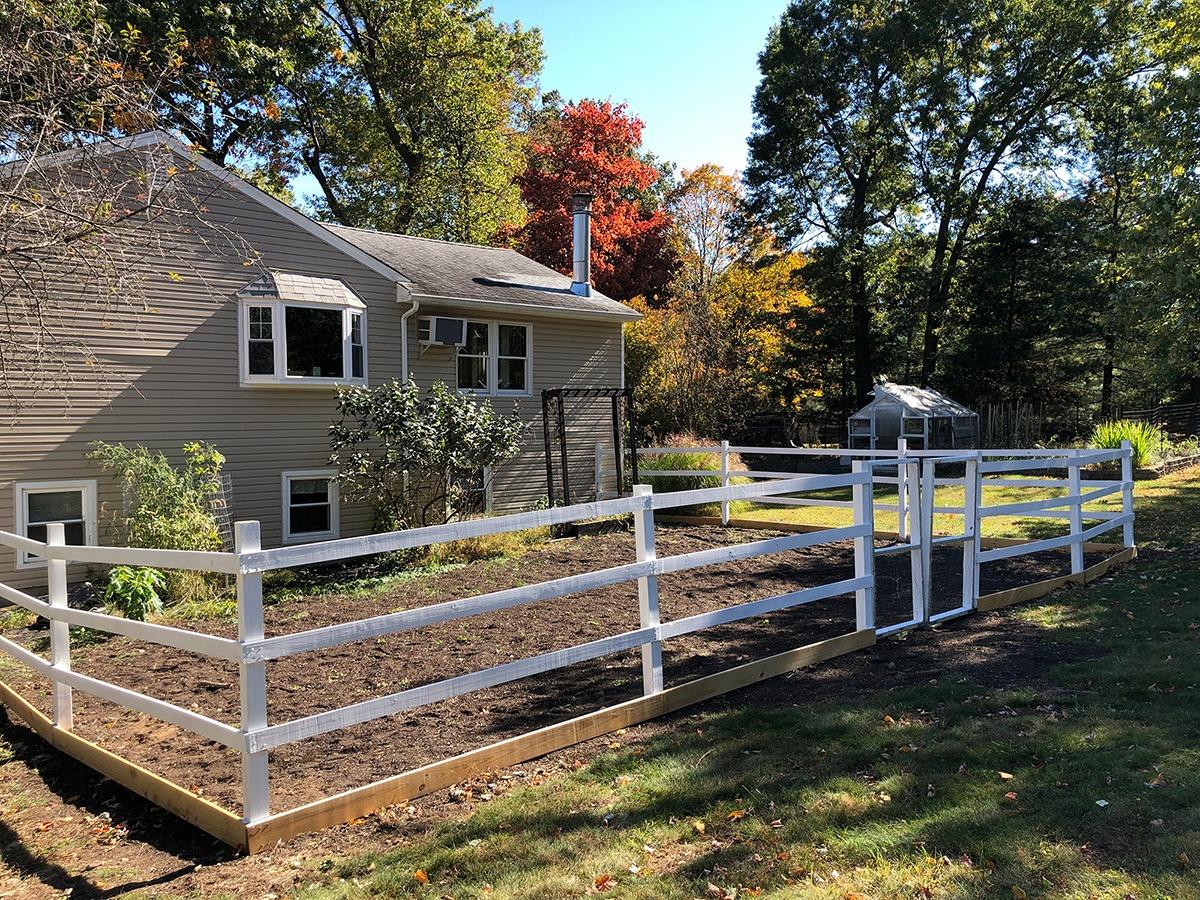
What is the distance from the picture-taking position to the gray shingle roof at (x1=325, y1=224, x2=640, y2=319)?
14.4 metres

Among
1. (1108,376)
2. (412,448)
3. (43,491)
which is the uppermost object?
(1108,376)

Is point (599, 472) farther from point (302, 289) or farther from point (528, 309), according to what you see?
point (302, 289)

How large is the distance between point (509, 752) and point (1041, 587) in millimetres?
6243

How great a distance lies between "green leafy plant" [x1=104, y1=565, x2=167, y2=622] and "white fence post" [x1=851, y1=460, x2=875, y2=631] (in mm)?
7135

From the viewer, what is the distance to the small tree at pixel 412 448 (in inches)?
469

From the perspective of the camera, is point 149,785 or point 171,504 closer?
point 149,785

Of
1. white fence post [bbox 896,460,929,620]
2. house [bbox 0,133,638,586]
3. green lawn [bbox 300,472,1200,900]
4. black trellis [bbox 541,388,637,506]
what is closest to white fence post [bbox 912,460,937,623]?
white fence post [bbox 896,460,929,620]

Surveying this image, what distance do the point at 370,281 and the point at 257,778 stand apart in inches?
434

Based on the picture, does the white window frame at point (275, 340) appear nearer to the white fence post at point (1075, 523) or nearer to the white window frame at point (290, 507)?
the white window frame at point (290, 507)

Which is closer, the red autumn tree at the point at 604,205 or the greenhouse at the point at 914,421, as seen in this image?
the greenhouse at the point at 914,421

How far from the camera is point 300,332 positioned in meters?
12.5

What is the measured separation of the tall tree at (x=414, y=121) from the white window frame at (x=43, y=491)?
1557 cm

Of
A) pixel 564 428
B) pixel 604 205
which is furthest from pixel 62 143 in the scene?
pixel 604 205

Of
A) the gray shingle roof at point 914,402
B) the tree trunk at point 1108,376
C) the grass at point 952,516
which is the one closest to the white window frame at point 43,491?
the grass at point 952,516
